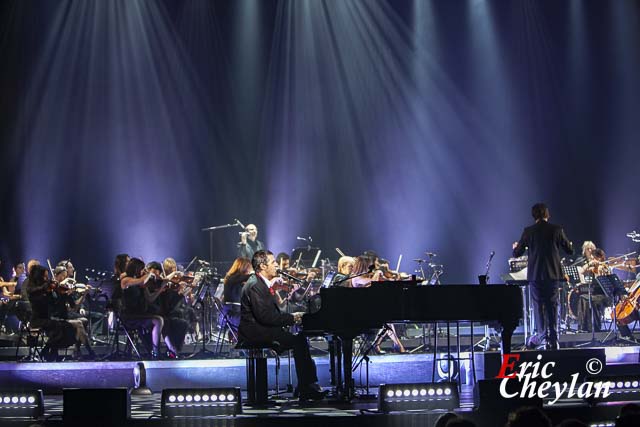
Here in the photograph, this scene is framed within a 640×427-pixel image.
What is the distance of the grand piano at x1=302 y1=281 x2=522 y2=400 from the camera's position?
316 inches

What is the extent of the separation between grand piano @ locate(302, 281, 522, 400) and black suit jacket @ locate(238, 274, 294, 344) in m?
0.56

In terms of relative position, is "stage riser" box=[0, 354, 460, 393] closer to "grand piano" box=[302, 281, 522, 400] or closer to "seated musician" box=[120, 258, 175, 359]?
"seated musician" box=[120, 258, 175, 359]

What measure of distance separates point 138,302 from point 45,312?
3.69ft

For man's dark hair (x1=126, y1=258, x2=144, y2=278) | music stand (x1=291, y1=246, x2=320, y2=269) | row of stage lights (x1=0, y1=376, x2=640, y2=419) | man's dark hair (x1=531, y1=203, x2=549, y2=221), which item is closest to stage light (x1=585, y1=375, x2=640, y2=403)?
row of stage lights (x1=0, y1=376, x2=640, y2=419)

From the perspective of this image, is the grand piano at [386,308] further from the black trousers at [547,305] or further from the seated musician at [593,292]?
the seated musician at [593,292]

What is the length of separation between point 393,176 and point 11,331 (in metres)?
7.44

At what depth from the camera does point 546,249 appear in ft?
32.5

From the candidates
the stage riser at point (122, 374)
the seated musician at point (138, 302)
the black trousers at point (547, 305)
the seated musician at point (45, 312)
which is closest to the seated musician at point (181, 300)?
the seated musician at point (138, 302)

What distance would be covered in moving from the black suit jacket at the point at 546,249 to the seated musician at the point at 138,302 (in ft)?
14.9

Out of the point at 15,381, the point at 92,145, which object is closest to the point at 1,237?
the point at 92,145

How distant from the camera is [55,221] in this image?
54.0 feet

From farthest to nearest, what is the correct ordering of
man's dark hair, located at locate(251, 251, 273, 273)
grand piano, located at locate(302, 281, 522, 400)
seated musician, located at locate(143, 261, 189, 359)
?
seated musician, located at locate(143, 261, 189, 359) → man's dark hair, located at locate(251, 251, 273, 273) → grand piano, located at locate(302, 281, 522, 400)

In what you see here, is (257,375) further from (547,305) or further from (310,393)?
(547,305)

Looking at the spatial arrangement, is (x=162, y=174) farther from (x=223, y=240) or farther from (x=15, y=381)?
(x=15, y=381)
